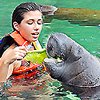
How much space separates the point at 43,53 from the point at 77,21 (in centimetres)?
439

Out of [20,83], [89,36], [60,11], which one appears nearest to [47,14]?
[60,11]

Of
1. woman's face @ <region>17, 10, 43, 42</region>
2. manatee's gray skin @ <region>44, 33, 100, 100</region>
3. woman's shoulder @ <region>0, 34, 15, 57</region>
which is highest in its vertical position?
woman's face @ <region>17, 10, 43, 42</region>

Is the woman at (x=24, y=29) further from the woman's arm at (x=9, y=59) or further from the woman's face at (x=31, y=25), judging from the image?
the woman's arm at (x=9, y=59)

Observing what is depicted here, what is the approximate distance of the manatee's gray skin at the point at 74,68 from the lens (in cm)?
432

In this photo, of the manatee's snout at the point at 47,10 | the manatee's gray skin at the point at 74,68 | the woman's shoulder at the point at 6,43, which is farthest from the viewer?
the manatee's snout at the point at 47,10

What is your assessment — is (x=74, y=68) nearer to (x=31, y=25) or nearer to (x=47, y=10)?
(x=31, y=25)

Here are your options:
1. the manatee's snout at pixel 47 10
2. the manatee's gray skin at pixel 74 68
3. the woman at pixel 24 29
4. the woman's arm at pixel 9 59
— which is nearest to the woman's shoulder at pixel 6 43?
the woman at pixel 24 29

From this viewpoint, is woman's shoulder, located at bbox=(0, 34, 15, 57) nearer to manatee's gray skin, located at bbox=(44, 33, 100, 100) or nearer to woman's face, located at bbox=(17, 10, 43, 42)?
woman's face, located at bbox=(17, 10, 43, 42)

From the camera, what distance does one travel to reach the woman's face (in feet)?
15.7

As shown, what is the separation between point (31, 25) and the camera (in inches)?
189

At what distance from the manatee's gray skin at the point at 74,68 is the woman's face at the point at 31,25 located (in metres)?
0.49

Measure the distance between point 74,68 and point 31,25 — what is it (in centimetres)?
82

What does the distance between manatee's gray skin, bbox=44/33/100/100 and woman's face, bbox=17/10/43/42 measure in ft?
1.60

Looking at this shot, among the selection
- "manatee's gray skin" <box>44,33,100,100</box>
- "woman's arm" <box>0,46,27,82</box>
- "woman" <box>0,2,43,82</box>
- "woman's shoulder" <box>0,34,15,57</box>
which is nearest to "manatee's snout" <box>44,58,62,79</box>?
"manatee's gray skin" <box>44,33,100,100</box>
